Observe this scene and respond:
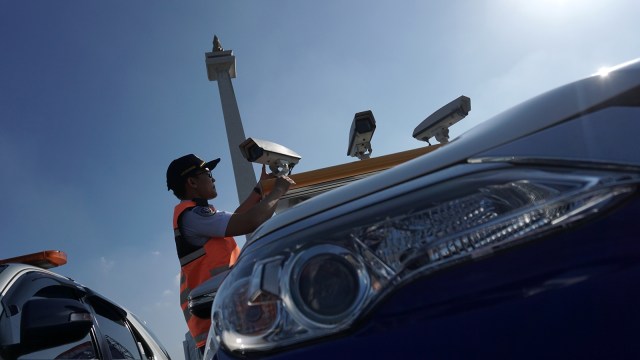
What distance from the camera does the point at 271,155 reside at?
2.56 meters

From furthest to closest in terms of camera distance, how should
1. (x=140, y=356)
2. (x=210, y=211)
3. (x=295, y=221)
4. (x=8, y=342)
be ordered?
1. (x=140, y=356)
2. (x=210, y=211)
3. (x=8, y=342)
4. (x=295, y=221)

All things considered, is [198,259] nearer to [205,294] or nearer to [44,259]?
[44,259]

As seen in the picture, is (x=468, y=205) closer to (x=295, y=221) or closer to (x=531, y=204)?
(x=531, y=204)

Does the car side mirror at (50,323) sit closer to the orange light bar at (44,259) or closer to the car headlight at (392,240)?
the orange light bar at (44,259)

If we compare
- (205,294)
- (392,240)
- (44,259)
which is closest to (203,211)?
(44,259)

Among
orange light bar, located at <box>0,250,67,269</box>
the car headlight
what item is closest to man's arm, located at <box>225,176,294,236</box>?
orange light bar, located at <box>0,250,67,269</box>

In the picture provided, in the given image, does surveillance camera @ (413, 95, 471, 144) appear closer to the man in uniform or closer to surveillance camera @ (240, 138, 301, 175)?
surveillance camera @ (240, 138, 301, 175)

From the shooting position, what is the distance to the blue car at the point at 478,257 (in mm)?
613

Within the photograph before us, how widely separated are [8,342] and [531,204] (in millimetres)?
1661

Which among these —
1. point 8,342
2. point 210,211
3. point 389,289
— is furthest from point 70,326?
point 389,289

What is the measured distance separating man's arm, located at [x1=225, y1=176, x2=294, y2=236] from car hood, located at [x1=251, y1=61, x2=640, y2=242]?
1.47 m

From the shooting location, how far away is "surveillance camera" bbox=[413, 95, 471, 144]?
274cm

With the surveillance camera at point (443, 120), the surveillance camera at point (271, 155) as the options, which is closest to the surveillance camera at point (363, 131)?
the surveillance camera at point (443, 120)

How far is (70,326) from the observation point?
1587 mm
